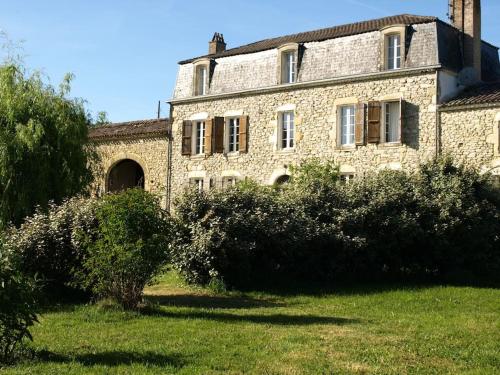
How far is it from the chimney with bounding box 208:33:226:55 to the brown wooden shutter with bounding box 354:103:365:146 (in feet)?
28.7

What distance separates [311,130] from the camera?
74.7 feet

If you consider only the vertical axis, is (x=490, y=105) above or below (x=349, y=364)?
above

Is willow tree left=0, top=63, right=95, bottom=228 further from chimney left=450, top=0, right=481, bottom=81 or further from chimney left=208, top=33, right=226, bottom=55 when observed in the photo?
chimney left=450, top=0, right=481, bottom=81

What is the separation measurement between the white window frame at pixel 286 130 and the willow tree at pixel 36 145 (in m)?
7.22

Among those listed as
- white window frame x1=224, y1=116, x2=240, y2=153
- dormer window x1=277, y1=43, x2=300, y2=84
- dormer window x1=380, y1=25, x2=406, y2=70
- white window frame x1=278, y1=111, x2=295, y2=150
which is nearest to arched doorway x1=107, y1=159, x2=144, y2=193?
white window frame x1=224, y1=116, x2=240, y2=153

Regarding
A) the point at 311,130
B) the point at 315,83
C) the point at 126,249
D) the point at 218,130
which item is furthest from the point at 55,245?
the point at 218,130

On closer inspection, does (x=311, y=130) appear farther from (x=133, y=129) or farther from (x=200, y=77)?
(x=133, y=129)

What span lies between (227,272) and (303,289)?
5.08 ft

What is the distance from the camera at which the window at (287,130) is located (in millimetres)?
23500

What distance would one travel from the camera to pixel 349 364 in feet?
24.0

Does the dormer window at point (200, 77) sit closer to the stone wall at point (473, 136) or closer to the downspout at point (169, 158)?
the downspout at point (169, 158)

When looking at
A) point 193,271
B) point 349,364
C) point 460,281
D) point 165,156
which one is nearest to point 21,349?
point 349,364

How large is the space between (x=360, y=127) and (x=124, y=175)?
1208cm

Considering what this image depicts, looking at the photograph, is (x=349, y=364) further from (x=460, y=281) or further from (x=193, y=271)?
(x=460, y=281)
